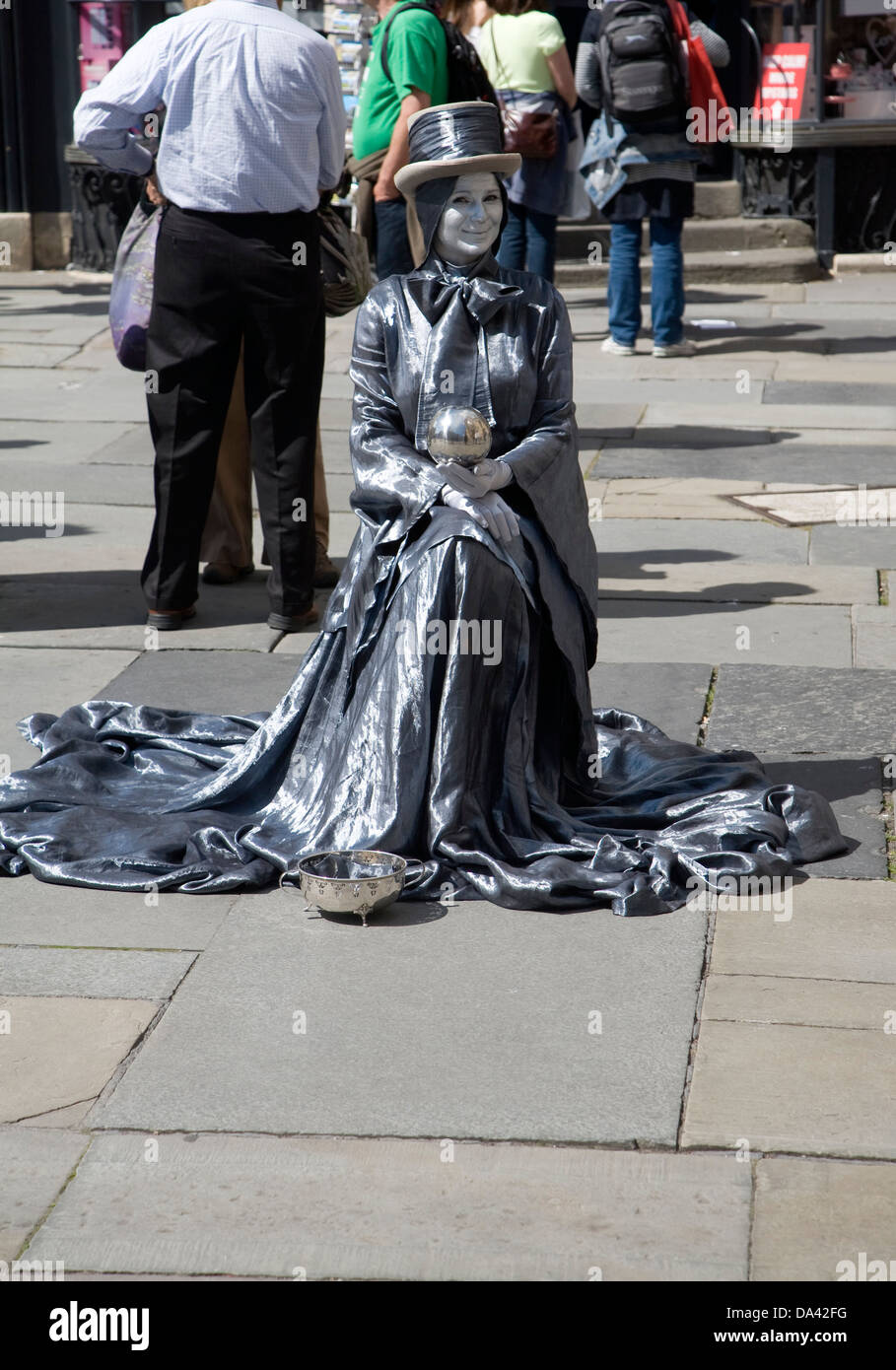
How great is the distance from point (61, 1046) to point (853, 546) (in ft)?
15.2

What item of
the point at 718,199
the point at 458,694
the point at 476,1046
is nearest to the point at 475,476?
the point at 458,694

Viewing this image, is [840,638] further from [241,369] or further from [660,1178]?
[660,1178]

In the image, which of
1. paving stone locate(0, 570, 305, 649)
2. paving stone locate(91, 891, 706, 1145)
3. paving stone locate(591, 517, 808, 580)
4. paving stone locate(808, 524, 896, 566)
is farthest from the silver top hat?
paving stone locate(808, 524, 896, 566)

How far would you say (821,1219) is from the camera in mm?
2838

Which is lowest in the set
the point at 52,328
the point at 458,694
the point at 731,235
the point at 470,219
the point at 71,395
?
the point at 71,395

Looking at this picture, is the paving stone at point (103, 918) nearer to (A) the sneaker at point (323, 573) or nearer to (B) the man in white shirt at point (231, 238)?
(B) the man in white shirt at point (231, 238)

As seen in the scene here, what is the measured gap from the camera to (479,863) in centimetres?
415

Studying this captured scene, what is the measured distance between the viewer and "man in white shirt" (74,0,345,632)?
5742 millimetres

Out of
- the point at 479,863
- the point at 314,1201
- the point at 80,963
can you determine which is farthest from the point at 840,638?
the point at 314,1201

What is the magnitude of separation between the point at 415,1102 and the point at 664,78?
783 cm

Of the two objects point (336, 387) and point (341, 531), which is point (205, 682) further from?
point (336, 387)

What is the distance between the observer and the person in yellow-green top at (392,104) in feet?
23.1

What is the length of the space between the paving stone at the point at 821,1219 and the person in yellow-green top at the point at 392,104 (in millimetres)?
4792

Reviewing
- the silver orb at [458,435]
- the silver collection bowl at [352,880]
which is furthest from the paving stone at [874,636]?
the silver collection bowl at [352,880]
